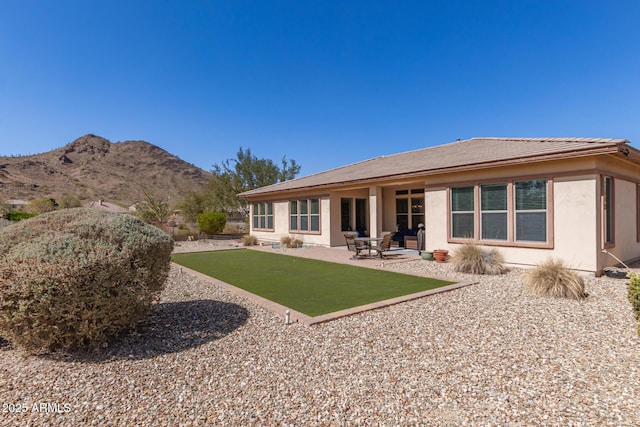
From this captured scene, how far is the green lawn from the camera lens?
20.0ft

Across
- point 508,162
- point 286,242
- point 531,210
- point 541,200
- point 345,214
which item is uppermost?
point 508,162

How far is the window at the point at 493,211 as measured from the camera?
931 cm

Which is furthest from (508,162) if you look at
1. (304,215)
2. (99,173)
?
(99,173)

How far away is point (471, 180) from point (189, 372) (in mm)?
9791

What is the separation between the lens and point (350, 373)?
3275 millimetres

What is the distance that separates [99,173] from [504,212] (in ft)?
248

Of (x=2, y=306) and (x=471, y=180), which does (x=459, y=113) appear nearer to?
(x=471, y=180)

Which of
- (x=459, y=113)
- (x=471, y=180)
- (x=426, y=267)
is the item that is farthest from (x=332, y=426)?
(x=459, y=113)

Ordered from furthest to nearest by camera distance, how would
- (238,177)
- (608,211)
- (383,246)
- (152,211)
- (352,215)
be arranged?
(238,177) → (152,211) → (352,215) → (383,246) → (608,211)

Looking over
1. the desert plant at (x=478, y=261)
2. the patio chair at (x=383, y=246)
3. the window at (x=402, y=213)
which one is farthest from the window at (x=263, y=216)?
the desert plant at (x=478, y=261)

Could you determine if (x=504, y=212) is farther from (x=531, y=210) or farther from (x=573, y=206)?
(x=573, y=206)

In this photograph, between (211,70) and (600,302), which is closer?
(600,302)

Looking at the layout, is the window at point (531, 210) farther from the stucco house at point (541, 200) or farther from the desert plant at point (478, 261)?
the desert plant at point (478, 261)

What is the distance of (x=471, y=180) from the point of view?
1006 centimetres
